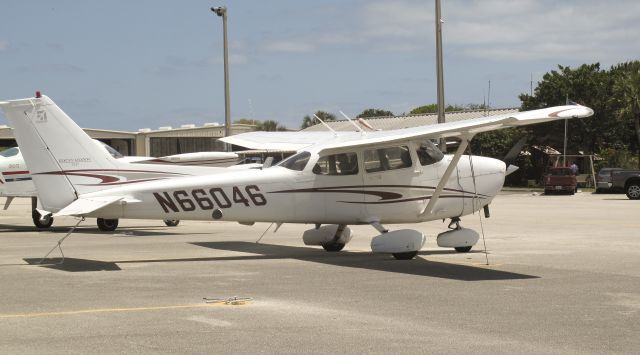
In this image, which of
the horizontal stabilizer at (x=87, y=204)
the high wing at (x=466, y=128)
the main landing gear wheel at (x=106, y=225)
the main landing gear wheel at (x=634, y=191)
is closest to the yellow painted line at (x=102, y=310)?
the horizontal stabilizer at (x=87, y=204)

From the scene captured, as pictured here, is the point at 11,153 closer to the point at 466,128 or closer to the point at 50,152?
the point at 50,152

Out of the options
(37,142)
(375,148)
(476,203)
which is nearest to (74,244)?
(37,142)

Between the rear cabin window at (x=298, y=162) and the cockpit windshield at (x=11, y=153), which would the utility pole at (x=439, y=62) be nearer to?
the cockpit windshield at (x=11, y=153)

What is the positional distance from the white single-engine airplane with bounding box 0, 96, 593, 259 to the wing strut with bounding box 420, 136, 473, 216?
0.02 m

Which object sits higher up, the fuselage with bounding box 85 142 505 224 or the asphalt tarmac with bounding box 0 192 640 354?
the fuselage with bounding box 85 142 505 224

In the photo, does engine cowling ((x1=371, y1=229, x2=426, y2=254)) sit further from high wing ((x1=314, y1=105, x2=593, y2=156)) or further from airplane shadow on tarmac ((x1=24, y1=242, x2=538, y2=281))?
high wing ((x1=314, y1=105, x2=593, y2=156))

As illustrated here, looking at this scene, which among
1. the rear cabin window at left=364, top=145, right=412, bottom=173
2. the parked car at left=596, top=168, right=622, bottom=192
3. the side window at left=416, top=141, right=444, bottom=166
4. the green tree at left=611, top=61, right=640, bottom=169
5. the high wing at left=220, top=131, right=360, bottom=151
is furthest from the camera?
the green tree at left=611, top=61, right=640, bottom=169

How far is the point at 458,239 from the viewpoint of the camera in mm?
14969

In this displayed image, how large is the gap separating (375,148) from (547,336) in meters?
7.25

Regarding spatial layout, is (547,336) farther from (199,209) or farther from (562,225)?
(562,225)

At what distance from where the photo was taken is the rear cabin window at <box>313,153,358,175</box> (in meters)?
15.0

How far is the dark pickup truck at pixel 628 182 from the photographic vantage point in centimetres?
3691

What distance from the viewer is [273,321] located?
29.4 ft

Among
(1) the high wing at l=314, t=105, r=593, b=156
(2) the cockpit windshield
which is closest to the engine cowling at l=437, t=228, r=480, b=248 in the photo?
(1) the high wing at l=314, t=105, r=593, b=156
